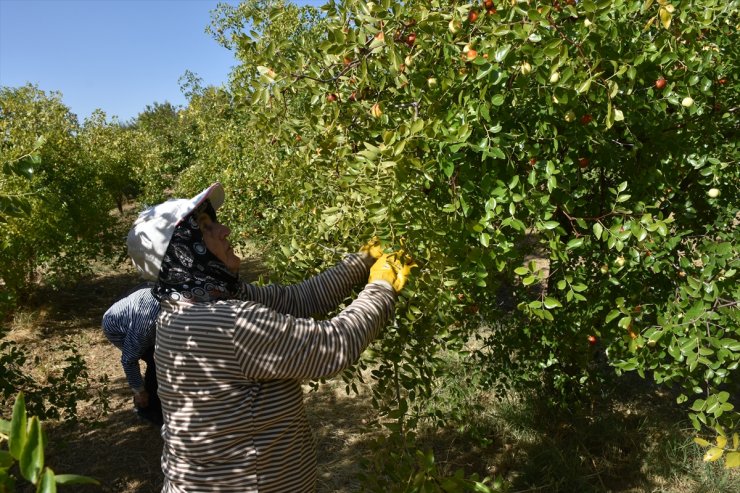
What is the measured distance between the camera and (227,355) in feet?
4.92

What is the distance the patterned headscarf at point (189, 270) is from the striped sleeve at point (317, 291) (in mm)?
219

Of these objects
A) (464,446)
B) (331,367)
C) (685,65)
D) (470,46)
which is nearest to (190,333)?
(331,367)

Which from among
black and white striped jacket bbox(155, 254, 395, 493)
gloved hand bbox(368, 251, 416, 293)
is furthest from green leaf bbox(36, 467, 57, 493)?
gloved hand bbox(368, 251, 416, 293)

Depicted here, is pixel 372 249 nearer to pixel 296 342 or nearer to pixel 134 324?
pixel 296 342

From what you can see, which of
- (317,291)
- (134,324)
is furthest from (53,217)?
(317,291)

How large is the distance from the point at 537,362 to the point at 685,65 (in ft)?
5.79

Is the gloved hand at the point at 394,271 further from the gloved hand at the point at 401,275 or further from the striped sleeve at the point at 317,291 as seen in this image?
the striped sleeve at the point at 317,291

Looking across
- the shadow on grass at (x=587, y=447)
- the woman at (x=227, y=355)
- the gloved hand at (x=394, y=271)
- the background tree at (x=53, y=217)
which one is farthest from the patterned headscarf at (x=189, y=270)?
the background tree at (x=53, y=217)

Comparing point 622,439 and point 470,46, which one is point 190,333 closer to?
point 470,46

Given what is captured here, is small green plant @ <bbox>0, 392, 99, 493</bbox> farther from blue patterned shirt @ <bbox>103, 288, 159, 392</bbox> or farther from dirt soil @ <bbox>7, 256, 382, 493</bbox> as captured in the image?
blue patterned shirt @ <bbox>103, 288, 159, 392</bbox>

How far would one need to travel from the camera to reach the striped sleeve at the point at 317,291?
189 centimetres

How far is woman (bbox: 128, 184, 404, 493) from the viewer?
150 centimetres

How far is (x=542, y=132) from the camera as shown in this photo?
5.06 ft

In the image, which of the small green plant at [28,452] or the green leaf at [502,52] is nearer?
the small green plant at [28,452]
